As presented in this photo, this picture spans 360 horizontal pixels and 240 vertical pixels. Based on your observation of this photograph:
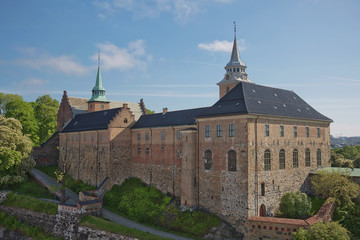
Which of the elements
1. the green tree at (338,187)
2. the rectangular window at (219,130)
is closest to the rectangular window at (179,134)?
the rectangular window at (219,130)

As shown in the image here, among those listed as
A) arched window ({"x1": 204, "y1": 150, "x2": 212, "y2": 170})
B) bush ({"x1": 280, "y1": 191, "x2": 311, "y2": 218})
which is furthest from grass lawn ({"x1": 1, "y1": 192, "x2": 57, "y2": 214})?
bush ({"x1": 280, "y1": 191, "x2": 311, "y2": 218})

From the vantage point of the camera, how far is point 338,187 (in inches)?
1224

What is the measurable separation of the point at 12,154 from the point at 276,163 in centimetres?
3600

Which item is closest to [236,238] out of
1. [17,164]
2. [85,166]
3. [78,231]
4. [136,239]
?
[136,239]

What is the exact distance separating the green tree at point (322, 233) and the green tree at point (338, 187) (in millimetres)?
7378

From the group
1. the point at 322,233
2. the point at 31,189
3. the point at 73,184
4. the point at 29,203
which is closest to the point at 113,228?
the point at 29,203

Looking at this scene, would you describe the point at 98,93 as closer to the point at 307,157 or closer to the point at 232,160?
the point at 232,160

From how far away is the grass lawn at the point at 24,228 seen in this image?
1385 inches

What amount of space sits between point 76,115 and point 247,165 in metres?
39.0

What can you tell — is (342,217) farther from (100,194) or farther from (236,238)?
(100,194)

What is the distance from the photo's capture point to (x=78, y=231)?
32688 millimetres

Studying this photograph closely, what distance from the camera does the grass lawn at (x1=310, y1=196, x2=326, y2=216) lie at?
31734mm

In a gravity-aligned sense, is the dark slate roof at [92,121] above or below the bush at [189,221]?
above

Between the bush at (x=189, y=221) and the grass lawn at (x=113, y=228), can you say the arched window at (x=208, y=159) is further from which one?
the grass lawn at (x=113, y=228)
